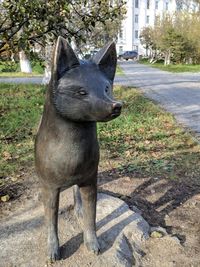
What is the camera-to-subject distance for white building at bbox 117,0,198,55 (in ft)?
207

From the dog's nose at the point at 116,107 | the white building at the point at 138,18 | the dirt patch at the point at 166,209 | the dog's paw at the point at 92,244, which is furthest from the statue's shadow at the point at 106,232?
the white building at the point at 138,18

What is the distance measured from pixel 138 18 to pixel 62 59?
65.9m

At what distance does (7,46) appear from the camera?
4656 mm

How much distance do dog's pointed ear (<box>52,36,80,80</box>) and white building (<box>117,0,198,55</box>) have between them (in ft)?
201

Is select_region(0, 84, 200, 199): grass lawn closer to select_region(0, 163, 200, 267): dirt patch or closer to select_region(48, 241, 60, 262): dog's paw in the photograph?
select_region(0, 163, 200, 267): dirt patch

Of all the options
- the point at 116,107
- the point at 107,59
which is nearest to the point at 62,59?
the point at 107,59

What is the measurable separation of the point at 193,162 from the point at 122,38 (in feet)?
199

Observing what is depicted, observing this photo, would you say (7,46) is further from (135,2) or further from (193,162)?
(135,2)

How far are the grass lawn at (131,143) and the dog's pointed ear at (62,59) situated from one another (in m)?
2.51

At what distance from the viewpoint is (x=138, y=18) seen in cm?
6500

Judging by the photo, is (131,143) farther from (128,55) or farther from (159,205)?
(128,55)

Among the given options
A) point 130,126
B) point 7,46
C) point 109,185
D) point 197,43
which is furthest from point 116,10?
point 197,43

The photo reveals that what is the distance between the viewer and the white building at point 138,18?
63031 millimetres

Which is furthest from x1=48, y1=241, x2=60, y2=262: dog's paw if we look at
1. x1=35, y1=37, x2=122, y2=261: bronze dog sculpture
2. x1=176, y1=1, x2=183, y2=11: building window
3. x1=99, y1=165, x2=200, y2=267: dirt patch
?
x1=176, y1=1, x2=183, y2=11: building window
